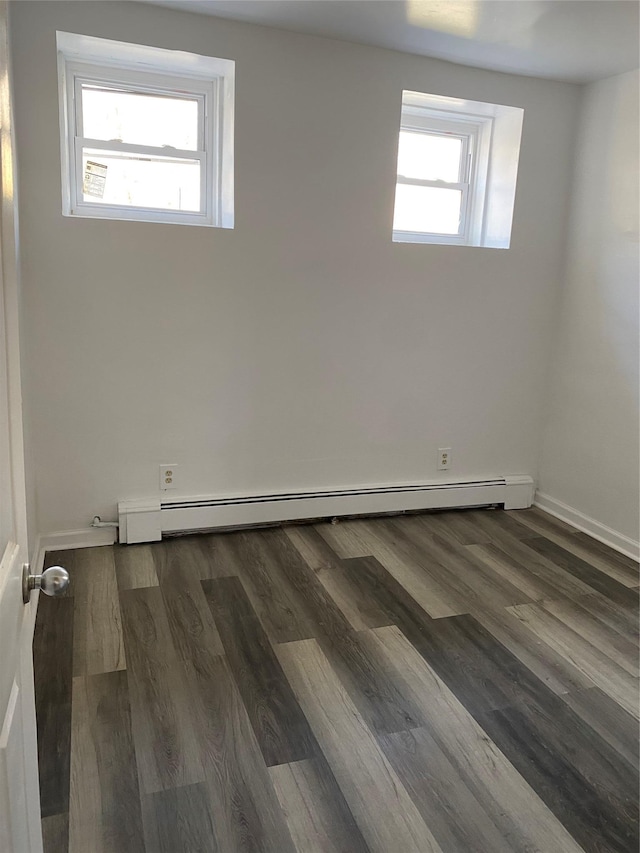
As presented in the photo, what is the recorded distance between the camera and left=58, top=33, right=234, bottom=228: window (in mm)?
2840

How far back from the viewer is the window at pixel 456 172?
344 centimetres

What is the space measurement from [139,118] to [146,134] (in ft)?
0.24

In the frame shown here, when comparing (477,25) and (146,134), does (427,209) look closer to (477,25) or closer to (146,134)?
(477,25)

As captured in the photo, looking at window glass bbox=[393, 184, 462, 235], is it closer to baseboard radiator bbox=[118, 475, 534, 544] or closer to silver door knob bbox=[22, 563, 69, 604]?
baseboard radiator bbox=[118, 475, 534, 544]

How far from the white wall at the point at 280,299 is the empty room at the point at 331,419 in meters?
0.01

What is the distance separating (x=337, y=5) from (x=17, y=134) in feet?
4.62

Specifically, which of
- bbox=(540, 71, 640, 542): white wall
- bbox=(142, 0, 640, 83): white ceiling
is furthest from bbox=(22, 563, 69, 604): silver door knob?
bbox=(540, 71, 640, 542): white wall

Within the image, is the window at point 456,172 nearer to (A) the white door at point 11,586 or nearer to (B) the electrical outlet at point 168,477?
(B) the electrical outlet at point 168,477

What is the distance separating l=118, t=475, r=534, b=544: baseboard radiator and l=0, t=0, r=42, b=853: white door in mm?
2036

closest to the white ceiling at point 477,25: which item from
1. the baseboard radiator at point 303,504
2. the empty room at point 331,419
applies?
the empty room at point 331,419

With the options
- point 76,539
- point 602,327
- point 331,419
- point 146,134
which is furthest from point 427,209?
point 76,539

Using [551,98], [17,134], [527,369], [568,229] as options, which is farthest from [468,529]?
[17,134]

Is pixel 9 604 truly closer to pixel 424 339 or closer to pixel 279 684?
pixel 279 684

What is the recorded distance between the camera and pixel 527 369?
3.74 m
